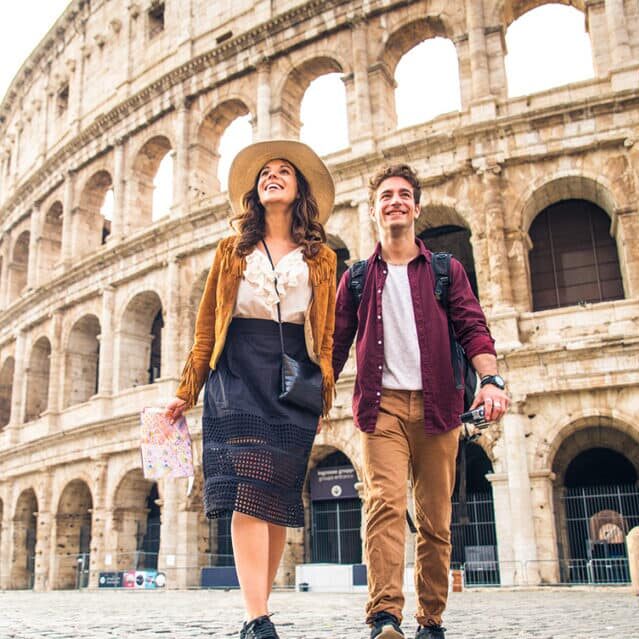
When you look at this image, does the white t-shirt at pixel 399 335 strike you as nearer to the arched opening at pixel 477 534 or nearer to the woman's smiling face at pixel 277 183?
the woman's smiling face at pixel 277 183

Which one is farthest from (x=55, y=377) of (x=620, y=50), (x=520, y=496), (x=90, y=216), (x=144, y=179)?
(x=620, y=50)

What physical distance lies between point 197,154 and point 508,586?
39.7 feet

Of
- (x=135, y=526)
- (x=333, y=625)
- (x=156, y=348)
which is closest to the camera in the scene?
(x=333, y=625)

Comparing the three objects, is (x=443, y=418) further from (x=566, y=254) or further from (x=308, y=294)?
(x=566, y=254)

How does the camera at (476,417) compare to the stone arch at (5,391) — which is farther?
the stone arch at (5,391)

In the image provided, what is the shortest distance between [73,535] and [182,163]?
31.8 ft

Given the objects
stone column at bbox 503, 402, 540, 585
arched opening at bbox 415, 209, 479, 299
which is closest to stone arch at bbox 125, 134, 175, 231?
arched opening at bbox 415, 209, 479, 299

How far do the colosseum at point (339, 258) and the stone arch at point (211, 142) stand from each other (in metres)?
0.06

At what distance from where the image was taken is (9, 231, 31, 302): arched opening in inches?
1016

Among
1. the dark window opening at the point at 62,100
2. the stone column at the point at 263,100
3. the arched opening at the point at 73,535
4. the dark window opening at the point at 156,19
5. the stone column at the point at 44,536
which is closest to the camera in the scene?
the stone column at the point at 263,100

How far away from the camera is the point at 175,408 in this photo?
3328 millimetres

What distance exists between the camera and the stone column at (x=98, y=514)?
59.1ft

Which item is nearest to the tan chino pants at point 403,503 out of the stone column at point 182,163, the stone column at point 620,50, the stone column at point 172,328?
the stone column at point 620,50

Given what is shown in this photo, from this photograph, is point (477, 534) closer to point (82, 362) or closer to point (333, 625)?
point (333, 625)
